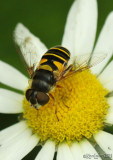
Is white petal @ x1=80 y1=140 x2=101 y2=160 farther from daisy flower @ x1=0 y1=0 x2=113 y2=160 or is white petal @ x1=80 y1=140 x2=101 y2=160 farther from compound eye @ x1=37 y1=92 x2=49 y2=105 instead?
compound eye @ x1=37 y1=92 x2=49 y2=105

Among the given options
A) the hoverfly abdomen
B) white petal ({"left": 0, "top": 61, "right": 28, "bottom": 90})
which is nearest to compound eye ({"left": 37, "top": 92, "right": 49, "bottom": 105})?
the hoverfly abdomen

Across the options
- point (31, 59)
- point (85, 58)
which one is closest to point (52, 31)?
point (31, 59)

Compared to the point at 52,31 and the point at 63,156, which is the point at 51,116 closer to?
the point at 63,156

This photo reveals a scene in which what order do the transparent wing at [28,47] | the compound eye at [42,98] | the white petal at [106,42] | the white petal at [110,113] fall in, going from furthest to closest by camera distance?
the white petal at [106,42] → the transparent wing at [28,47] → the white petal at [110,113] → the compound eye at [42,98]

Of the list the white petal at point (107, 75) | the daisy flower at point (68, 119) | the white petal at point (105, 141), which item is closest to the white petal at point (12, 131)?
the daisy flower at point (68, 119)

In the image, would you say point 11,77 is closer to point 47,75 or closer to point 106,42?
point 47,75

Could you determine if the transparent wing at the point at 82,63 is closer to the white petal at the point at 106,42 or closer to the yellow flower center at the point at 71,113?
the yellow flower center at the point at 71,113
